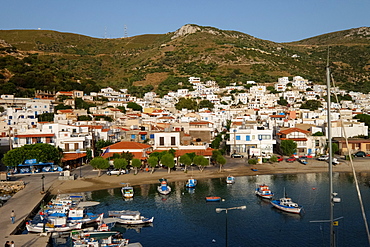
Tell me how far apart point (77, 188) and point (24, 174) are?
9662 millimetres

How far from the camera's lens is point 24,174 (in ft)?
147

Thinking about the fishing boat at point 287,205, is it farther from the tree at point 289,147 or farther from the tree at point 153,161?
the tree at point 289,147

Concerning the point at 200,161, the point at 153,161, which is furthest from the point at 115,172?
the point at 200,161

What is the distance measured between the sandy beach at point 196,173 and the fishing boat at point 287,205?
11581mm

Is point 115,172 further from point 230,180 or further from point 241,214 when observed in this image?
point 241,214

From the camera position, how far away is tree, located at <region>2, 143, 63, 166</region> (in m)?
44.3

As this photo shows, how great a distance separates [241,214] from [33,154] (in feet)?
85.8

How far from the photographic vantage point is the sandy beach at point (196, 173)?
1566 inches

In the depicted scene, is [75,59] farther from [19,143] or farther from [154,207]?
[154,207]

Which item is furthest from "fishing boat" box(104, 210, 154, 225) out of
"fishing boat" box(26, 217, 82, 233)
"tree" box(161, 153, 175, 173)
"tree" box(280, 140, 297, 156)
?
"tree" box(280, 140, 297, 156)

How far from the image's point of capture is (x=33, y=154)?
45.2 m

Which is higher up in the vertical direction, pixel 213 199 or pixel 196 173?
pixel 196 173

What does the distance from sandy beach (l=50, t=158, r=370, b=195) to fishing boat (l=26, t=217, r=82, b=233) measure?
833cm

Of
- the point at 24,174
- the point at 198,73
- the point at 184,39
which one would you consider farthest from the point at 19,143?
the point at 184,39
